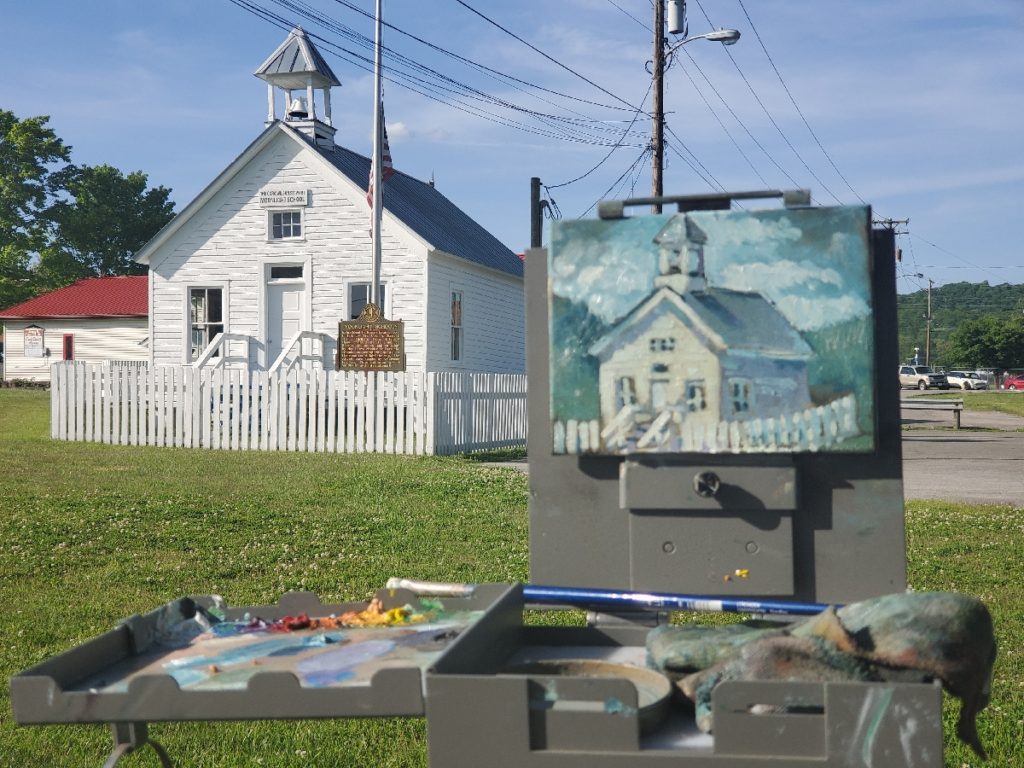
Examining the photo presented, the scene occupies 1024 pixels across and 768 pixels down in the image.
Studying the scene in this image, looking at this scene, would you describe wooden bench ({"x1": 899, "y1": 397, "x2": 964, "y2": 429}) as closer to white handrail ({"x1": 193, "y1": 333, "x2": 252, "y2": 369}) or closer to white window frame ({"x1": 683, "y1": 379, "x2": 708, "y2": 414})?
white handrail ({"x1": 193, "y1": 333, "x2": 252, "y2": 369})

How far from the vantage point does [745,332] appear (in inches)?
97.6

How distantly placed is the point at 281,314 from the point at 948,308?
16092cm

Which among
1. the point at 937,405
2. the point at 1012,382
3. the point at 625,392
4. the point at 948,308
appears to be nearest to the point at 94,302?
the point at 937,405

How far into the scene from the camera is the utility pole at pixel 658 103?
23.8 m

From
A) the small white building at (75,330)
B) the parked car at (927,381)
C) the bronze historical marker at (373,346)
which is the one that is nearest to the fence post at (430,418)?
the bronze historical marker at (373,346)

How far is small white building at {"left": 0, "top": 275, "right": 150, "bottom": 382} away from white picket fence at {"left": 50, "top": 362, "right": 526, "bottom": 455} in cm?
2915

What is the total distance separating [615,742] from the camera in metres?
1.81

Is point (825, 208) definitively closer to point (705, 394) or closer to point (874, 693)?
point (705, 394)

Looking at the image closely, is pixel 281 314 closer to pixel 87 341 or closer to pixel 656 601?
pixel 656 601

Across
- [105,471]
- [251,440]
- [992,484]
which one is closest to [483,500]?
[105,471]

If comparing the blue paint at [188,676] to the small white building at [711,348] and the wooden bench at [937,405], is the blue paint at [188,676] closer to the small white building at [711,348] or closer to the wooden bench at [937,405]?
the small white building at [711,348]

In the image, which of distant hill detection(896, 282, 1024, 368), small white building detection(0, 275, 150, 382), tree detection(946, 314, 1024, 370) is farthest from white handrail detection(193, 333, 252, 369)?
distant hill detection(896, 282, 1024, 368)

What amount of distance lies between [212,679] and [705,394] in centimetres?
121

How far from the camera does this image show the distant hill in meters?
155
